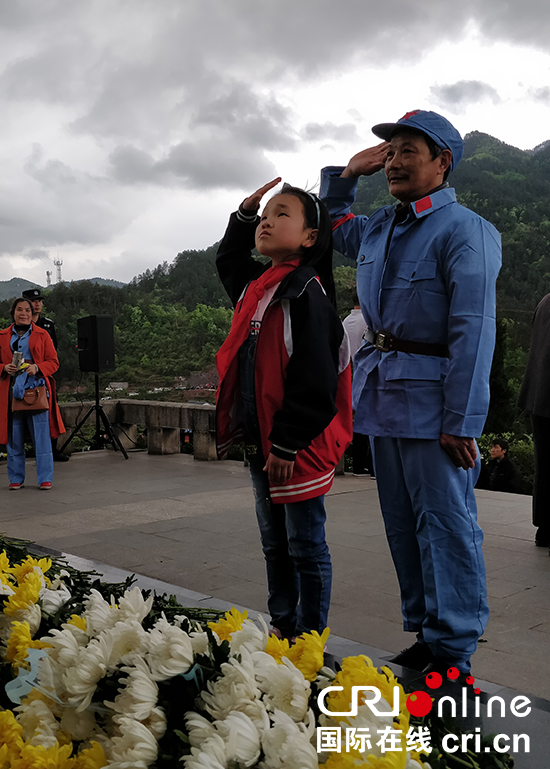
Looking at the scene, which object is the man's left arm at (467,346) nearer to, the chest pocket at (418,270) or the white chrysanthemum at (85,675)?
the chest pocket at (418,270)

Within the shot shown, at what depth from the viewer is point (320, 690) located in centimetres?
125

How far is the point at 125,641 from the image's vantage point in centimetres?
137

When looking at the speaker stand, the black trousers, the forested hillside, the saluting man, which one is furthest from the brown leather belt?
the forested hillside

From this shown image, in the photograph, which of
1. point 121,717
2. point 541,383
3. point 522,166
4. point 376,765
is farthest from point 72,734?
point 522,166

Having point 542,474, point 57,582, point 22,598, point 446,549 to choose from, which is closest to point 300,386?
point 446,549

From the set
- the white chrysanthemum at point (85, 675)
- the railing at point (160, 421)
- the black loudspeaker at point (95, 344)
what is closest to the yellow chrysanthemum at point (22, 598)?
the white chrysanthemum at point (85, 675)

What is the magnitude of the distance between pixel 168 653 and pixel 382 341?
152 cm

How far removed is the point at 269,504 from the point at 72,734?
1434mm

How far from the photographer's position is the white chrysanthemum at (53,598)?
1.82 metres

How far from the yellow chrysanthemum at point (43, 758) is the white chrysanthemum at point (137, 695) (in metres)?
0.10

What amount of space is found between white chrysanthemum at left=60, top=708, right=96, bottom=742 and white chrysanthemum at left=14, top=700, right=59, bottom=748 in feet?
0.06

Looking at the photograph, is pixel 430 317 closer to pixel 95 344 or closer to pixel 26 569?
pixel 26 569

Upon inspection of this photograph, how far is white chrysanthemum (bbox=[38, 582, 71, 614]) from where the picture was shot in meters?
1.82

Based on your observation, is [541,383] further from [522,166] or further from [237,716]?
[522,166]
